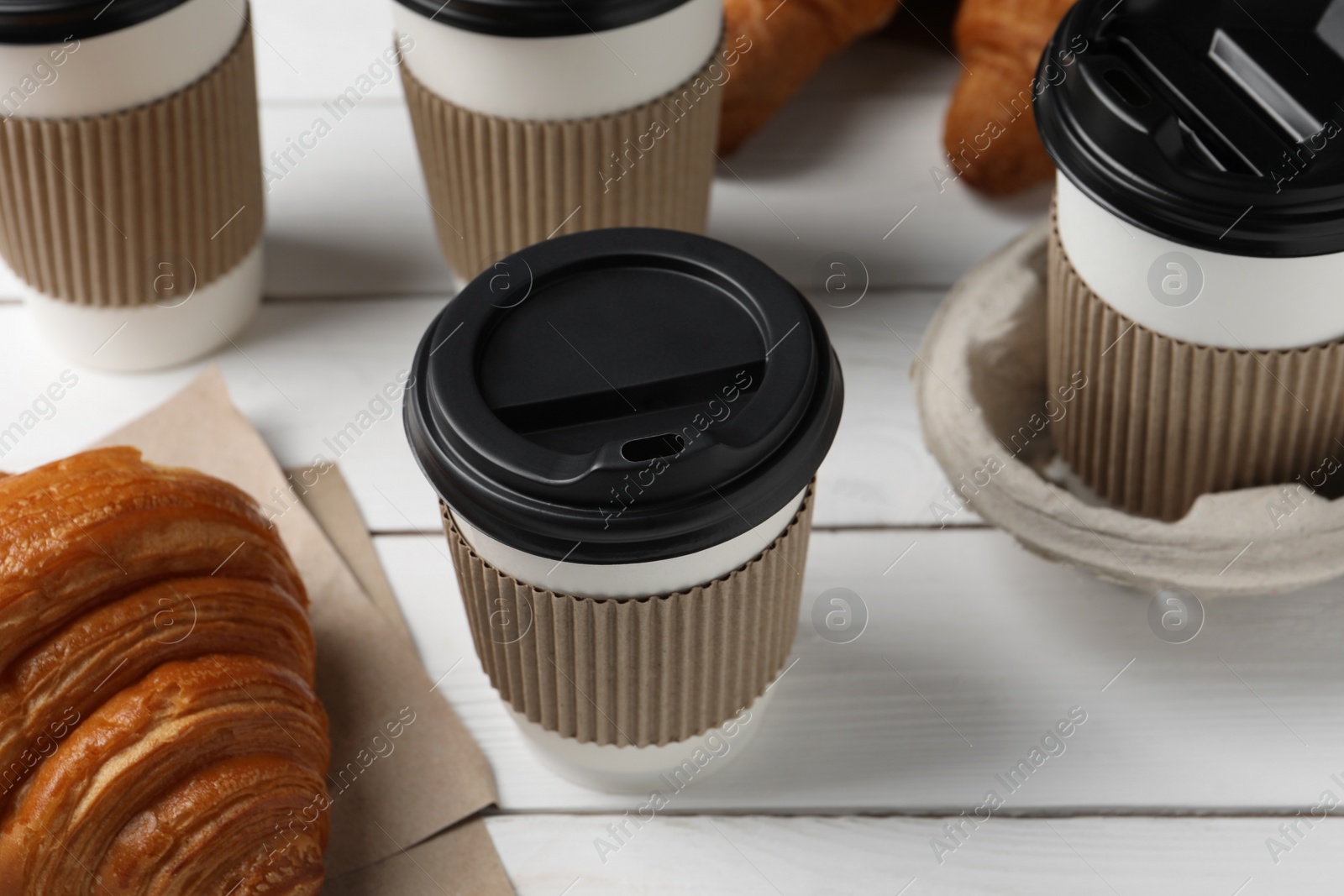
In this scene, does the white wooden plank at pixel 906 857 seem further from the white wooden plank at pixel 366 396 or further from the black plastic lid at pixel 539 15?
the black plastic lid at pixel 539 15

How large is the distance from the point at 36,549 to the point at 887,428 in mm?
533

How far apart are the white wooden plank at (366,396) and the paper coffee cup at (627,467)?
0.70 ft

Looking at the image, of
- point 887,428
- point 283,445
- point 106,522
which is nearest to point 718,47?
point 887,428

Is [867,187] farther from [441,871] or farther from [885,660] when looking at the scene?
[441,871]

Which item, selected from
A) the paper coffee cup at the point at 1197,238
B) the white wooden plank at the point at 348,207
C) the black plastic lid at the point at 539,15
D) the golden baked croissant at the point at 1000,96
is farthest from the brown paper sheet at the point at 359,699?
the golden baked croissant at the point at 1000,96

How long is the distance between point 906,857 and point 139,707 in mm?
389

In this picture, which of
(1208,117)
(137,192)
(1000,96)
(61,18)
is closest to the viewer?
(1208,117)

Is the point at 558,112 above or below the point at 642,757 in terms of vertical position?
above

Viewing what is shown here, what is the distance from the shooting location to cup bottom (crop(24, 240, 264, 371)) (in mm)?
1018

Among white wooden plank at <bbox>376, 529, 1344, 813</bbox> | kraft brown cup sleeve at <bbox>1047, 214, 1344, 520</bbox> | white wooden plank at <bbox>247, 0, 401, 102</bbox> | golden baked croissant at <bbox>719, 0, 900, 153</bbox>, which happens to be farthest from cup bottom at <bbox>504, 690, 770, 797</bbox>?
white wooden plank at <bbox>247, 0, 401, 102</bbox>

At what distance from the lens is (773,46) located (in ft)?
3.71

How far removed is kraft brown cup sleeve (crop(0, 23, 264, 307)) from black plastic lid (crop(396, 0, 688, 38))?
0.17 m

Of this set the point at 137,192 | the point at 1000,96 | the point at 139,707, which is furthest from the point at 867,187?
the point at 139,707

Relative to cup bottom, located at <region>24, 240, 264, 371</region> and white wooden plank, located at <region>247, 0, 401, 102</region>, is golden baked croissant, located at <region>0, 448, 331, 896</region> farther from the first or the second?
white wooden plank, located at <region>247, 0, 401, 102</region>
